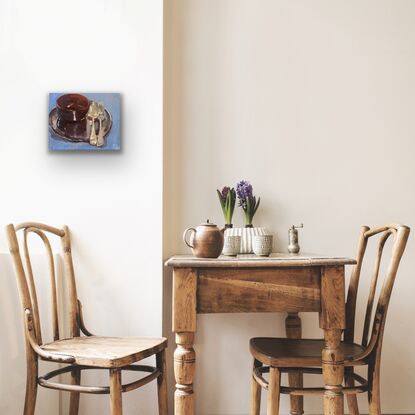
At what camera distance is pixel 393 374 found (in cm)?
245

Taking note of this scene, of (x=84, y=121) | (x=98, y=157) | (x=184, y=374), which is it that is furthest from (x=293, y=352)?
(x=84, y=121)

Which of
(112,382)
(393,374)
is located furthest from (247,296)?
(393,374)

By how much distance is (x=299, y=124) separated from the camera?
8.29 ft

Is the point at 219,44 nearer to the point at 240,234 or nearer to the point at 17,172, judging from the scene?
the point at 240,234

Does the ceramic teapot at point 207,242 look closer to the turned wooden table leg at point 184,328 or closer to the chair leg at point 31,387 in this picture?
the turned wooden table leg at point 184,328

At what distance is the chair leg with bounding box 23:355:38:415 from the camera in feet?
5.97

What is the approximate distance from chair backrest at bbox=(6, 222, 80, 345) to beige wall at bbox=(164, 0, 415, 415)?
494mm

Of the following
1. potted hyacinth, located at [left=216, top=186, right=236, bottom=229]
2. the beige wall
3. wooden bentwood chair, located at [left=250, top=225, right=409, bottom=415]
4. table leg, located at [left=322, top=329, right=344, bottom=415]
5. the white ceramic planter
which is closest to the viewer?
table leg, located at [left=322, top=329, right=344, bottom=415]

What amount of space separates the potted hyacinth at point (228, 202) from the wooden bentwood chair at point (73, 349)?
0.66 meters

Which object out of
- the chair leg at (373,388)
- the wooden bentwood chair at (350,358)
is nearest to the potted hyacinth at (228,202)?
the wooden bentwood chair at (350,358)

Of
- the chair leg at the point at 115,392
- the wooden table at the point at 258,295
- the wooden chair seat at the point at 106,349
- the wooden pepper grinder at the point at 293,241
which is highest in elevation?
the wooden pepper grinder at the point at 293,241

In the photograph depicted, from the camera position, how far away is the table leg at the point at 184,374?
168 centimetres

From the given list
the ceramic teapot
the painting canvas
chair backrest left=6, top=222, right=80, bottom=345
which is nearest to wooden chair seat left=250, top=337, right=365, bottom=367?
the ceramic teapot

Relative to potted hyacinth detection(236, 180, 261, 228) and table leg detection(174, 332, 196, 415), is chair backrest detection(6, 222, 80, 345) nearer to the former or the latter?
table leg detection(174, 332, 196, 415)
